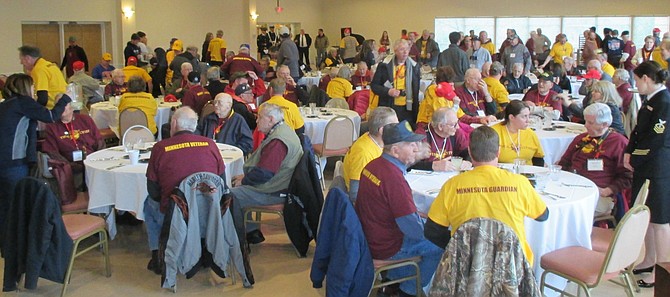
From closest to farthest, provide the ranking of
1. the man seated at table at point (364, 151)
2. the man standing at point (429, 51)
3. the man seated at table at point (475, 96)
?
the man seated at table at point (364, 151)
the man seated at table at point (475, 96)
the man standing at point (429, 51)

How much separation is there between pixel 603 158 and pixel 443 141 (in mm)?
1100

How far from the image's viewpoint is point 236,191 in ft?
16.9

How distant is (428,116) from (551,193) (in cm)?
303

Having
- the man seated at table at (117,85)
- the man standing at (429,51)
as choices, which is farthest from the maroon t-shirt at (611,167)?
the man standing at (429,51)

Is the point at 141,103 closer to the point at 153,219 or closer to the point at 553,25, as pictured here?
the point at 153,219

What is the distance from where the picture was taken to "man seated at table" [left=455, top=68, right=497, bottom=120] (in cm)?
739

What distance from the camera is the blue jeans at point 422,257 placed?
155 inches

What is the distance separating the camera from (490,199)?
10.3 feet

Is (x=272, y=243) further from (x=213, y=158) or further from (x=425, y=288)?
(x=425, y=288)

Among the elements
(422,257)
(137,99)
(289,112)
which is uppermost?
(137,99)

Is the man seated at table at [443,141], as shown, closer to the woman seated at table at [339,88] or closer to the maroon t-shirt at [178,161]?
the maroon t-shirt at [178,161]

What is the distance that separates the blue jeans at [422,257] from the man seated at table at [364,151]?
1.59 feet

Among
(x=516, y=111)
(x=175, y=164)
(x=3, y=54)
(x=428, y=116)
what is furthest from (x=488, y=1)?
(x=175, y=164)

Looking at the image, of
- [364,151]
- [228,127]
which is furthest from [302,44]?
[364,151]
